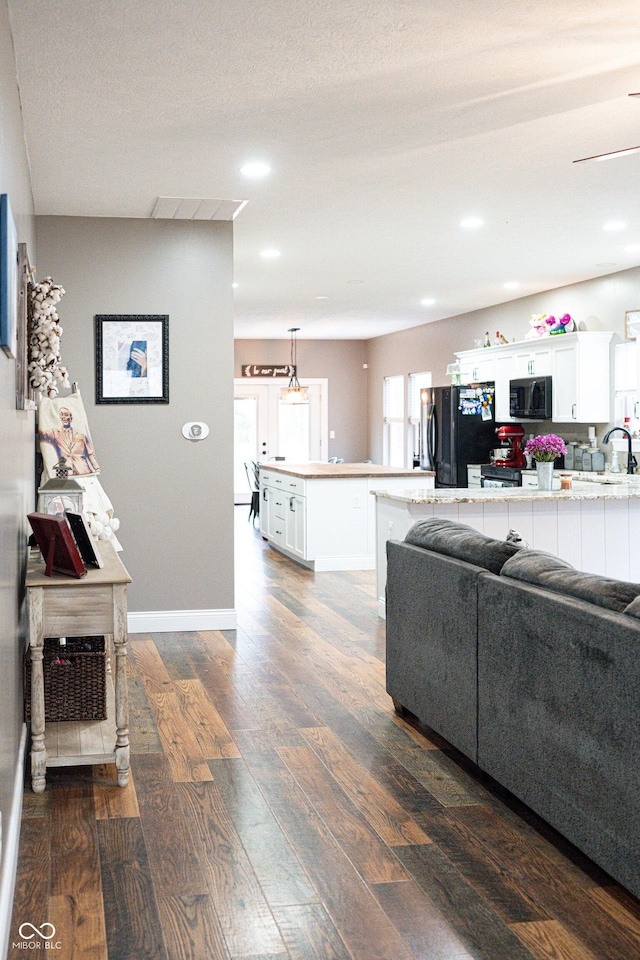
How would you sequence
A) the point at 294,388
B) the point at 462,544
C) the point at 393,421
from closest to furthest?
the point at 462,544 → the point at 294,388 → the point at 393,421

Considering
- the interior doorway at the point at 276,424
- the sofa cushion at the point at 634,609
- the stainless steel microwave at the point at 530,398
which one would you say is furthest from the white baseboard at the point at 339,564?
the interior doorway at the point at 276,424

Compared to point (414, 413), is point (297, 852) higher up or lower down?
lower down

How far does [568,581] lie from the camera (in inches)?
105

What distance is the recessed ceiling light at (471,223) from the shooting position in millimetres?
5859

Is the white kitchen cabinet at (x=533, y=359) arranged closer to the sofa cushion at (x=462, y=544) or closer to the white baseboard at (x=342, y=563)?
the white baseboard at (x=342, y=563)

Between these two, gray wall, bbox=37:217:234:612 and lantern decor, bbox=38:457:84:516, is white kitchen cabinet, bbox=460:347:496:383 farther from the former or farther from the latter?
lantern decor, bbox=38:457:84:516

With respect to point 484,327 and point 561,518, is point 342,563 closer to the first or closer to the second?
point 561,518

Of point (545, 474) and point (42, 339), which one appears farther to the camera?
point (545, 474)

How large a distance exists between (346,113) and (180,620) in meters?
3.33

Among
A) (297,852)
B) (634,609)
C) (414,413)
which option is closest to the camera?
(634,609)

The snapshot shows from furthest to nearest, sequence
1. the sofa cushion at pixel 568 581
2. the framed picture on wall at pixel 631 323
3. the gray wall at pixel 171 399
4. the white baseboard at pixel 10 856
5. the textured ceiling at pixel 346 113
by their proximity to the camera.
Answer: the framed picture on wall at pixel 631 323
the gray wall at pixel 171 399
the textured ceiling at pixel 346 113
the sofa cushion at pixel 568 581
the white baseboard at pixel 10 856

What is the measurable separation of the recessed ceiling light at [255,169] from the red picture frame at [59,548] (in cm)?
214

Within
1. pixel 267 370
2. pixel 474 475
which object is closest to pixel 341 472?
pixel 474 475

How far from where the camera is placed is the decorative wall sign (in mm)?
14391
